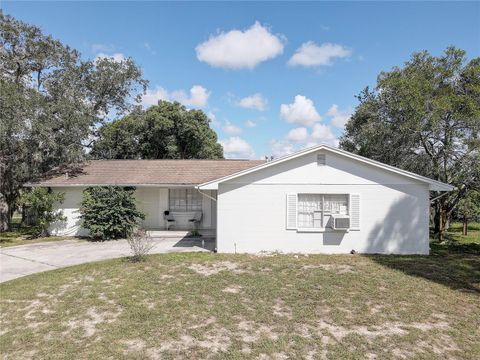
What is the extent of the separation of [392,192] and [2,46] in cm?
2046

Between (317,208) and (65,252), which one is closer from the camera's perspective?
(317,208)

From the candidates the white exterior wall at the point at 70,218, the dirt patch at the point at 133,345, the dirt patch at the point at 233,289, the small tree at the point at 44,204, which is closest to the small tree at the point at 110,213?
the white exterior wall at the point at 70,218

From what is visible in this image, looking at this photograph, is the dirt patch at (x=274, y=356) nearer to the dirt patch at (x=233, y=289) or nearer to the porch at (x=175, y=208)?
the dirt patch at (x=233, y=289)

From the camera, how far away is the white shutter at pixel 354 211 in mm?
11367

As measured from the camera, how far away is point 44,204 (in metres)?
15.1

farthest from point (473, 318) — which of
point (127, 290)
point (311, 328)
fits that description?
point (127, 290)

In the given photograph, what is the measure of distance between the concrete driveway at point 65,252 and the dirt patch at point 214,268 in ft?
7.69

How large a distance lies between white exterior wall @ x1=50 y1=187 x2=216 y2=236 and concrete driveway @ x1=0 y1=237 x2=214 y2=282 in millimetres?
1931

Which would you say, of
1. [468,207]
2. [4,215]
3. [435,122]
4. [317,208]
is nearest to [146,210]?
[4,215]

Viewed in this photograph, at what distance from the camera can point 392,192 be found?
1132 centimetres

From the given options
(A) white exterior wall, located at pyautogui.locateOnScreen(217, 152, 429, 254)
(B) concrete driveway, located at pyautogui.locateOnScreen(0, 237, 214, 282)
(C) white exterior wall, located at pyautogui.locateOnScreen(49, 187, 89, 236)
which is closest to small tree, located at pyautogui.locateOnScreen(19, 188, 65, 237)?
(C) white exterior wall, located at pyautogui.locateOnScreen(49, 187, 89, 236)

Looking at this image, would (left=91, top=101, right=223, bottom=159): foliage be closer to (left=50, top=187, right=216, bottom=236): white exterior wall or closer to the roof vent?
(left=50, top=187, right=216, bottom=236): white exterior wall

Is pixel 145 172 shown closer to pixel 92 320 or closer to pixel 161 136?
pixel 92 320

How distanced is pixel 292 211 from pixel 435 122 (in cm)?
883
